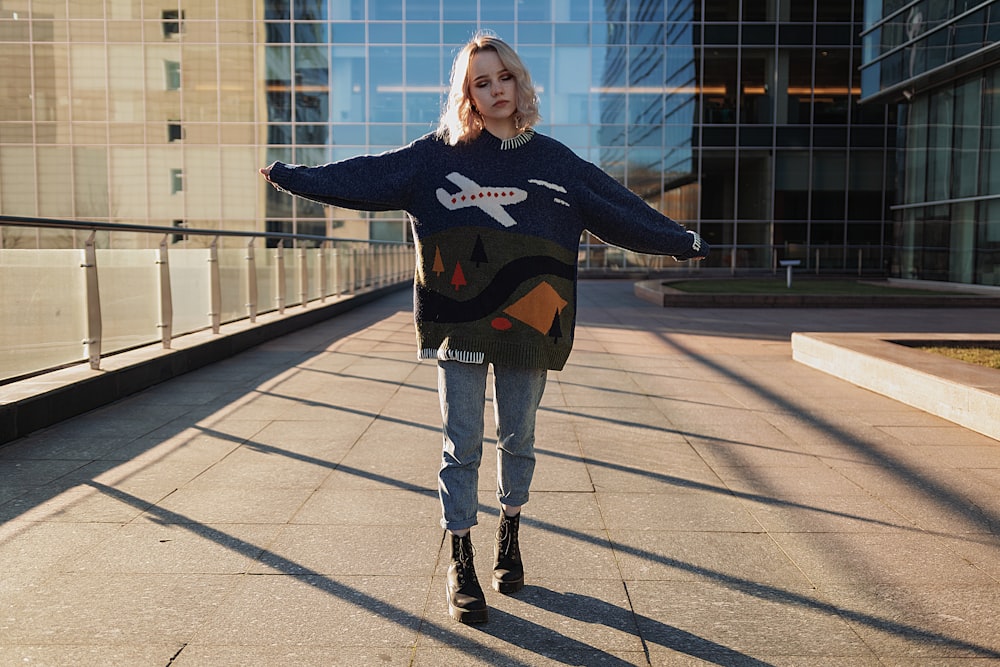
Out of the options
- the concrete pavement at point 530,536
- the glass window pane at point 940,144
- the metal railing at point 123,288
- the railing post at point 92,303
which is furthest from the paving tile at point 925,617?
the glass window pane at point 940,144

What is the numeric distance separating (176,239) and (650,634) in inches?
273

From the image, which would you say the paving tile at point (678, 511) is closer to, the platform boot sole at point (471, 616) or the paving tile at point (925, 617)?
the paving tile at point (925, 617)

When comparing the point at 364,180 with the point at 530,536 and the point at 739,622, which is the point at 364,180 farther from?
the point at 739,622

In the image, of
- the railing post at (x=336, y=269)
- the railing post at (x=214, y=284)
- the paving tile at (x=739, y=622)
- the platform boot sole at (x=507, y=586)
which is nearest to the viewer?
the paving tile at (x=739, y=622)

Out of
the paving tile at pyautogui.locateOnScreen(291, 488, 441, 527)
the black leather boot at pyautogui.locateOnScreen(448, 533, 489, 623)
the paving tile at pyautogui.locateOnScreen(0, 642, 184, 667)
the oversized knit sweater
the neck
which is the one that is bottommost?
Answer: the paving tile at pyautogui.locateOnScreen(0, 642, 184, 667)

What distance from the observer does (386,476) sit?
185 inches

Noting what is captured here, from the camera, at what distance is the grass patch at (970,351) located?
7875mm

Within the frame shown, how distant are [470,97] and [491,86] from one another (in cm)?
9

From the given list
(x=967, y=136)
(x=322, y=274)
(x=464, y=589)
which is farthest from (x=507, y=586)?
(x=967, y=136)

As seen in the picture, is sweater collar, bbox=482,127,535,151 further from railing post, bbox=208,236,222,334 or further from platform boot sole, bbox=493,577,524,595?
railing post, bbox=208,236,222,334

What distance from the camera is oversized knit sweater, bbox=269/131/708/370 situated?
3.01 m

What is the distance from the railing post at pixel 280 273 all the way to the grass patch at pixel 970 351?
7558 millimetres

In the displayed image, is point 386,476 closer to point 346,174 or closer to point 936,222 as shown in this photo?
point 346,174

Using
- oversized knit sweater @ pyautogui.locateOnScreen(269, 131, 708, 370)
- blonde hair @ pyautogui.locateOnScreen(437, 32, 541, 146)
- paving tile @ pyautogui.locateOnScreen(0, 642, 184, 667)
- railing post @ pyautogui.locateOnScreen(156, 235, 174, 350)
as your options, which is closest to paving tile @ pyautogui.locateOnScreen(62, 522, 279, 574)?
paving tile @ pyautogui.locateOnScreen(0, 642, 184, 667)
